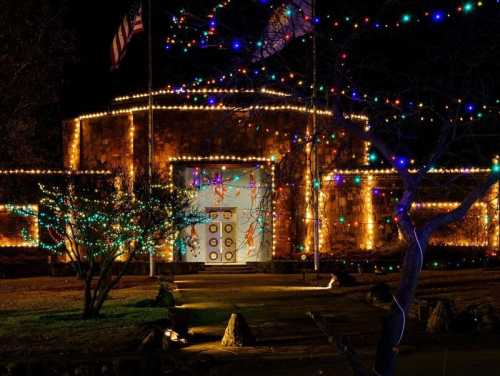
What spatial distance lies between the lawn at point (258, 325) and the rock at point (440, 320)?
319mm

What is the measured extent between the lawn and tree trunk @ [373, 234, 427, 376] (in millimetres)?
2185

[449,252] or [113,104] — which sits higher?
[113,104]

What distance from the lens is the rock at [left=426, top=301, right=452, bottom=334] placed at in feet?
54.0

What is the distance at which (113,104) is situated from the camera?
37000 mm

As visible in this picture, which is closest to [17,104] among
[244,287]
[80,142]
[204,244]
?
[80,142]

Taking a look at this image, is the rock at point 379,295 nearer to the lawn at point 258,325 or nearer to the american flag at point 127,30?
the lawn at point 258,325

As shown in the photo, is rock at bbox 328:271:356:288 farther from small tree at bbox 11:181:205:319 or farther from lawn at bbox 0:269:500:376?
small tree at bbox 11:181:205:319

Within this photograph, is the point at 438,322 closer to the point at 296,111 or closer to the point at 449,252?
the point at 449,252

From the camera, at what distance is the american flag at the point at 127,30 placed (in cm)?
2894

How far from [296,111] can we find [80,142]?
950 cm

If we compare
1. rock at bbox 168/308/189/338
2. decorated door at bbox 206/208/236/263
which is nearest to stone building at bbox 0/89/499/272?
decorated door at bbox 206/208/236/263

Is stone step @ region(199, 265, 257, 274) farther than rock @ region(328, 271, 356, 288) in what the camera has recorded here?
Yes

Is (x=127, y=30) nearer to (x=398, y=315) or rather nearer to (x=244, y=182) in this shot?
(x=244, y=182)

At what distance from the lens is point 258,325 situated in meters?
17.6
